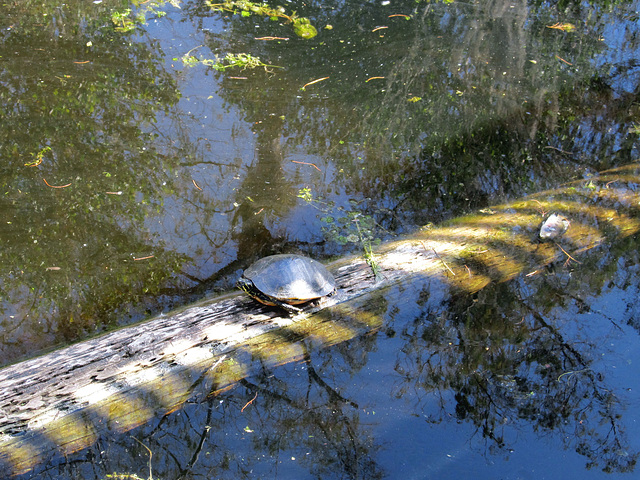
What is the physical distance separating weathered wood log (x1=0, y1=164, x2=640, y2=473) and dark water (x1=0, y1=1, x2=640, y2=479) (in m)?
0.11

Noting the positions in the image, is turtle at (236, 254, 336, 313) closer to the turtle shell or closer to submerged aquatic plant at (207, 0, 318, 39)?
the turtle shell

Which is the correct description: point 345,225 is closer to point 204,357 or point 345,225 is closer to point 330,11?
point 204,357

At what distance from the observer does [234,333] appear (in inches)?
117

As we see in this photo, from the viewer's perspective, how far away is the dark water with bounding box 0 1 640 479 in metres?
2.67

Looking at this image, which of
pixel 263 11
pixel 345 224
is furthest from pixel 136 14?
pixel 345 224

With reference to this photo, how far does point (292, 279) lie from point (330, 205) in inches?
52.6

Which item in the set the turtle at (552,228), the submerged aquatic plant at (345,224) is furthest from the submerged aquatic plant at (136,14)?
the turtle at (552,228)

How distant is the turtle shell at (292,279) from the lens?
10.2ft

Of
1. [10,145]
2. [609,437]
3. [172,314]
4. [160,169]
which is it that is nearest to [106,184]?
[160,169]

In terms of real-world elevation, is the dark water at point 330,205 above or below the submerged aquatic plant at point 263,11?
below

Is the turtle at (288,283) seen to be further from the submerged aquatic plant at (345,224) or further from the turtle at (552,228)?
the turtle at (552,228)

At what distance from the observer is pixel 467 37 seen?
706 cm

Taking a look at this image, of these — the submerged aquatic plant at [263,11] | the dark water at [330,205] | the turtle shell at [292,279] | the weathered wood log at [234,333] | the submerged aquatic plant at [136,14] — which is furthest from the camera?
the submerged aquatic plant at [263,11]

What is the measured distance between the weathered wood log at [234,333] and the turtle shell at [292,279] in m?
0.13
